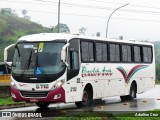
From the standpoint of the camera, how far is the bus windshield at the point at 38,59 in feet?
61.3

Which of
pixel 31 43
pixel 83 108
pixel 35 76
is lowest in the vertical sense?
pixel 83 108

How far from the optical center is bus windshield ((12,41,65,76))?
18.7 metres

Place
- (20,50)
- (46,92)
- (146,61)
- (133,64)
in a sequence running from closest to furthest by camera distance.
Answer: (46,92) < (20,50) < (133,64) < (146,61)

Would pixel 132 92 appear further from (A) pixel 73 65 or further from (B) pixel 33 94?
(B) pixel 33 94

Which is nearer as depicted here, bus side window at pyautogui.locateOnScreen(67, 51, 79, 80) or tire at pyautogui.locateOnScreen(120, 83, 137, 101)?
bus side window at pyautogui.locateOnScreen(67, 51, 79, 80)

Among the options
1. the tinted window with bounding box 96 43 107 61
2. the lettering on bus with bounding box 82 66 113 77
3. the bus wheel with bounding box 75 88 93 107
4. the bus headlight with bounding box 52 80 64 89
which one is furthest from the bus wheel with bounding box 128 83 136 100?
the bus headlight with bounding box 52 80 64 89

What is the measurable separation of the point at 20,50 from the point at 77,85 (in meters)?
2.88

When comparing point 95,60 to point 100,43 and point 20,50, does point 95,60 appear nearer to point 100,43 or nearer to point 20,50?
point 100,43

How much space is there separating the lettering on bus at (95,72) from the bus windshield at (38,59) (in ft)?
6.71

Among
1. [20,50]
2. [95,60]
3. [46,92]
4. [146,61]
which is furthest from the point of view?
[146,61]

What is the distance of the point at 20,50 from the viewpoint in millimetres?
19688

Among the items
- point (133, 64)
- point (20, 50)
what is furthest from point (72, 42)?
point (133, 64)

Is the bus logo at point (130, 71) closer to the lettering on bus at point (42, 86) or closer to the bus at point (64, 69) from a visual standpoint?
the bus at point (64, 69)

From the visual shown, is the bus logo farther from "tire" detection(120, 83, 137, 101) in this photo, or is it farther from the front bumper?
the front bumper
